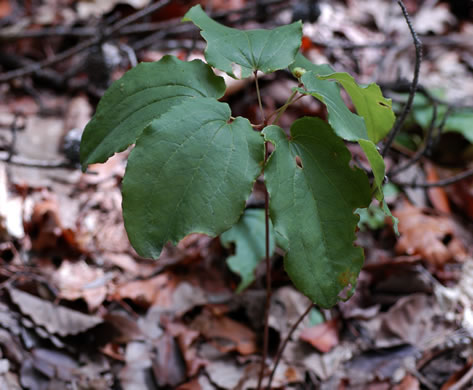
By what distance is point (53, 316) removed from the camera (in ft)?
4.92

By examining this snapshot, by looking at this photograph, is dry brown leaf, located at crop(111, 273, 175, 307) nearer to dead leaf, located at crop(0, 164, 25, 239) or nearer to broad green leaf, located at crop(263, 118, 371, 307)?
A: dead leaf, located at crop(0, 164, 25, 239)

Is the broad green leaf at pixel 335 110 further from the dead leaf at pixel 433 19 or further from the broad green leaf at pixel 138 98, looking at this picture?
the dead leaf at pixel 433 19

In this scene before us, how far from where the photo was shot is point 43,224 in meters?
1.75

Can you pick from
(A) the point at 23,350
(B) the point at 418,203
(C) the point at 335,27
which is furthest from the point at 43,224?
(C) the point at 335,27

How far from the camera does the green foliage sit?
873 millimetres

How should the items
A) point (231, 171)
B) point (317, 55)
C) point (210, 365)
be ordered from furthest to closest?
point (317, 55)
point (210, 365)
point (231, 171)

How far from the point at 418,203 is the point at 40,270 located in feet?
6.14

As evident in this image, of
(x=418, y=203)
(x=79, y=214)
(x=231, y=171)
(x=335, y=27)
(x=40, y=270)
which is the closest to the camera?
(x=231, y=171)

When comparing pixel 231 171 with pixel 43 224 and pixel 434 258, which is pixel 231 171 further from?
pixel 434 258

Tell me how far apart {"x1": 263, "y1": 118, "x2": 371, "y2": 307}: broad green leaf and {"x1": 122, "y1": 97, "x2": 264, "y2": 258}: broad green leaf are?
77mm

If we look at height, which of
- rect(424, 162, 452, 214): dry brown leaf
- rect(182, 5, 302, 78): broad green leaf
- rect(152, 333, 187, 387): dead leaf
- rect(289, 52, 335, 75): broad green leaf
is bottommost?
rect(424, 162, 452, 214): dry brown leaf

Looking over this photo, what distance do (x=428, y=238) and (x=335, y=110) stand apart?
131cm

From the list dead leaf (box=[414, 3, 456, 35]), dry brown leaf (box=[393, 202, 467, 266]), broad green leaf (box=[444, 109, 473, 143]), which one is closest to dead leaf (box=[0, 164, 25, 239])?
dry brown leaf (box=[393, 202, 467, 266])

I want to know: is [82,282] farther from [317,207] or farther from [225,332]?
[317,207]
